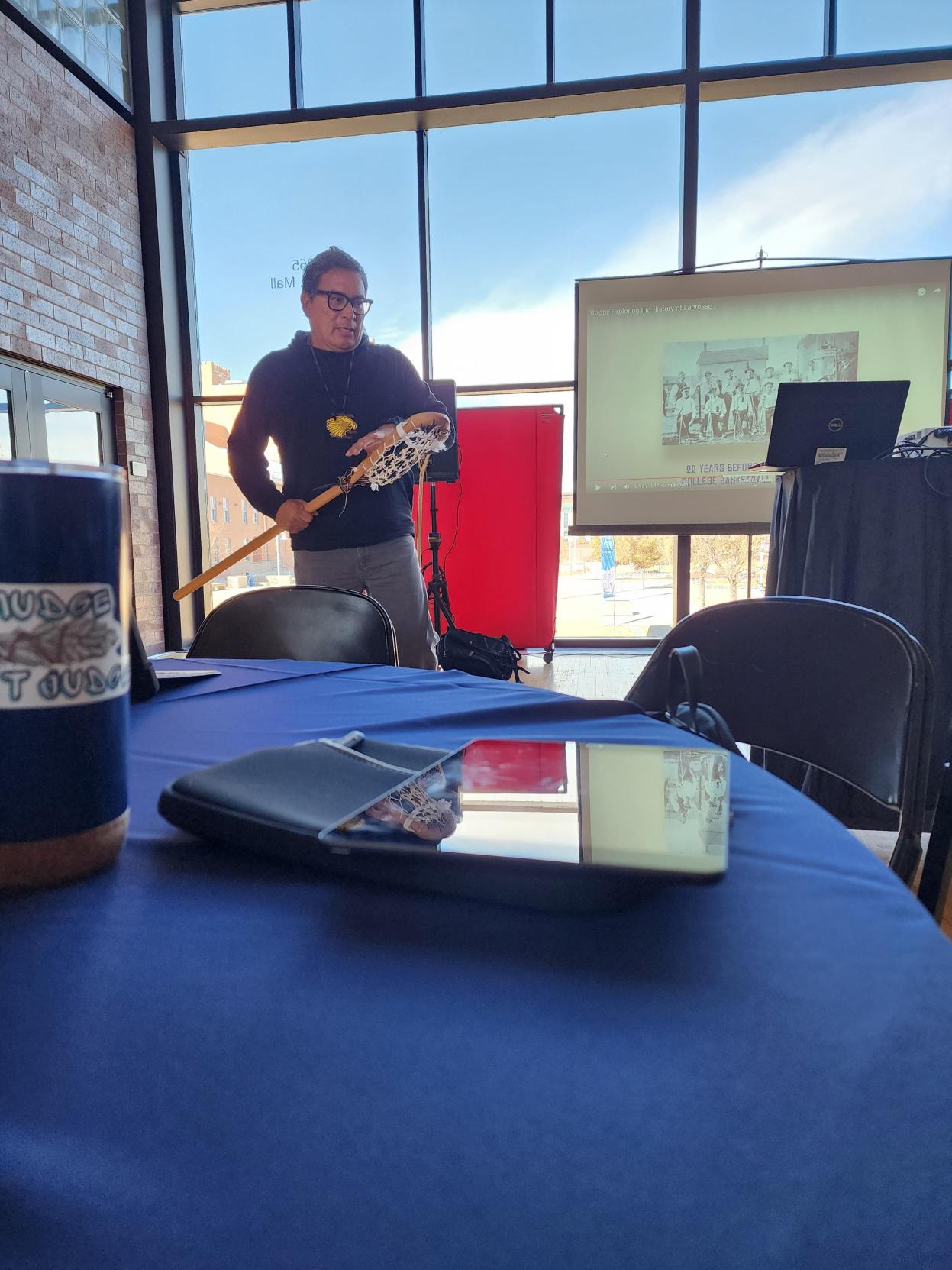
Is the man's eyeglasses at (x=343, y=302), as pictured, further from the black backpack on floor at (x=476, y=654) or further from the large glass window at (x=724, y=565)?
the large glass window at (x=724, y=565)

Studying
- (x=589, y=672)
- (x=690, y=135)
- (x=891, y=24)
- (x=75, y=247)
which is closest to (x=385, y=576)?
(x=589, y=672)

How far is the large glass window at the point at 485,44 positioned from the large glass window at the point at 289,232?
48 centimetres

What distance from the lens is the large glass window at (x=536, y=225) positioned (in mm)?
4688

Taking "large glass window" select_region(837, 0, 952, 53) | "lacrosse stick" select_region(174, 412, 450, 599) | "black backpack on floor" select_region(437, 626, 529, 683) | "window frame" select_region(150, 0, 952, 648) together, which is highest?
"large glass window" select_region(837, 0, 952, 53)

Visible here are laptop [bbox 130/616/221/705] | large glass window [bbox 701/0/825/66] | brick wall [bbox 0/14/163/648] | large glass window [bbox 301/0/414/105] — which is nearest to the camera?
laptop [bbox 130/616/221/705]

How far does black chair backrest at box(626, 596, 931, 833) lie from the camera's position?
80 cm

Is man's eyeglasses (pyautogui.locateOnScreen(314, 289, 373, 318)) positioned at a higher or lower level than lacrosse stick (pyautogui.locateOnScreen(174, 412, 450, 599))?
higher

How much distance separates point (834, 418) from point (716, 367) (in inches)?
108

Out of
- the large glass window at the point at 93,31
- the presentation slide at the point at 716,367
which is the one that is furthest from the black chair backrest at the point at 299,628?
the large glass window at the point at 93,31

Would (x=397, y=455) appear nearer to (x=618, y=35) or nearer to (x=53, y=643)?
(x=53, y=643)

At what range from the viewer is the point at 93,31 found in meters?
4.57

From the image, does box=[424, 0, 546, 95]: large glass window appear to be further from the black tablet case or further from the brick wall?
the black tablet case

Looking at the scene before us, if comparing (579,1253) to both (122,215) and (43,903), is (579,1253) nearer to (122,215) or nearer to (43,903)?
(43,903)

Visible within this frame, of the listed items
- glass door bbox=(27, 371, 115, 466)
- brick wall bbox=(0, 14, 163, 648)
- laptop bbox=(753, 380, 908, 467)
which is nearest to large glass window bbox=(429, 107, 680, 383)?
brick wall bbox=(0, 14, 163, 648)
